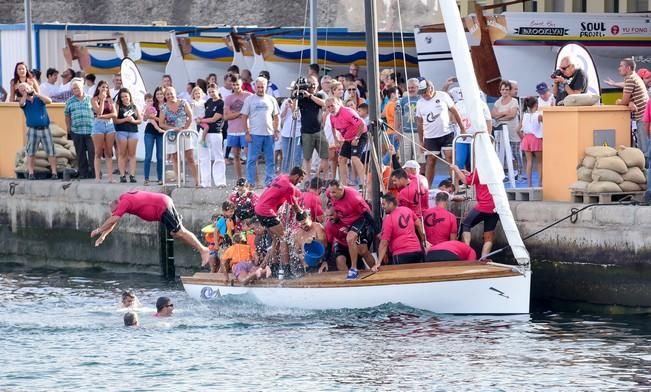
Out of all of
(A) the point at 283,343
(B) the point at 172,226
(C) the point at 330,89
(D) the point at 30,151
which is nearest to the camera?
(A) the point at 283,343

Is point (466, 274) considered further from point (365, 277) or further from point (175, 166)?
point (175, 166)

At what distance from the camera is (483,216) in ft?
66.1

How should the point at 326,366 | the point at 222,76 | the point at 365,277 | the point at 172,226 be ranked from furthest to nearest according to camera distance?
the point at 222,76 → the point at 172,226 → the point at 365,277 → the point at 326,366

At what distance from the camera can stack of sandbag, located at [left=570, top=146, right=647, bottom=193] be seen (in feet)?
65.4

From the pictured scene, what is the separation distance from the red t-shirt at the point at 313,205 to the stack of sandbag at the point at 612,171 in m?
3.13

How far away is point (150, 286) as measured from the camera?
23359mm

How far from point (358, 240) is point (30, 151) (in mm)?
8828

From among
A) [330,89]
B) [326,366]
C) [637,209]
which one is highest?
[330,89]

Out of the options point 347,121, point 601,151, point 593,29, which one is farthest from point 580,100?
point 593,29

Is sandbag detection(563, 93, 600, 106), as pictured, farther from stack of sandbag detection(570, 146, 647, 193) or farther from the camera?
the camera

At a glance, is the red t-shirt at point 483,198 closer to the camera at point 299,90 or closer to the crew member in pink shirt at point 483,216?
the crew member in pink shirt at point 483,216

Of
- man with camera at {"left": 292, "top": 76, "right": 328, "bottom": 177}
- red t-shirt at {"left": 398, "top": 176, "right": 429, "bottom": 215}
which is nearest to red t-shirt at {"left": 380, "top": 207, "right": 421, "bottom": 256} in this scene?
red t-shirt at {"left": 398, "top": 176, "right": 429, "bottom": 215}

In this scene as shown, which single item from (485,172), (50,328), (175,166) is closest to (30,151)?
(175,166)

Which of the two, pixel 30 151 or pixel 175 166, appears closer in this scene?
pixel 175 166
